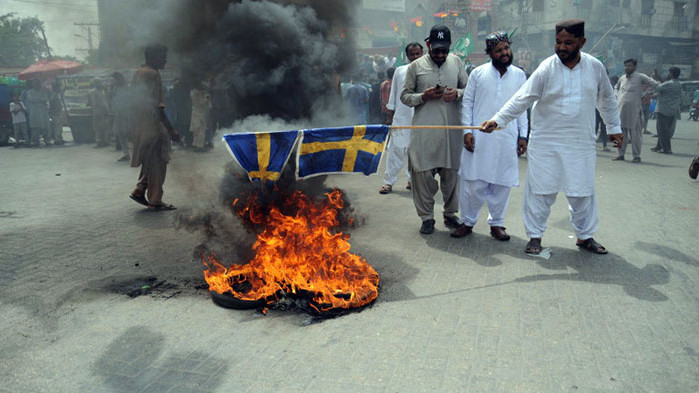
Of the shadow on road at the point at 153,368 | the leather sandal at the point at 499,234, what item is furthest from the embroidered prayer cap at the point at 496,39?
the shadow on road at the point at 153,368

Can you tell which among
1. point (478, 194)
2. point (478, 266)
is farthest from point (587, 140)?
point (478, 266)

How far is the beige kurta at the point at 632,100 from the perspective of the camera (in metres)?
11.3

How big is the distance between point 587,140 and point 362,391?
3.38 m

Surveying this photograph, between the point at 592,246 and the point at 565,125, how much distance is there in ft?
4.03

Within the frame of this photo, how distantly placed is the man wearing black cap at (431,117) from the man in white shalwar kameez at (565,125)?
845mm

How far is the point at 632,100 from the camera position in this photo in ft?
37.2

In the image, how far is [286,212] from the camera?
14.6 ft

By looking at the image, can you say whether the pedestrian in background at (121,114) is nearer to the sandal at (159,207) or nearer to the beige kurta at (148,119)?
the beige kurta at (148,119)

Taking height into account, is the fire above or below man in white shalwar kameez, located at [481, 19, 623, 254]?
below

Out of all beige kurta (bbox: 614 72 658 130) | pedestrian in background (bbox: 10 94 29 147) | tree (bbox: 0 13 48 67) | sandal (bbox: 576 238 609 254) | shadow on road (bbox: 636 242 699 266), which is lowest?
shadow on road (bbox: 636 242 699 266)

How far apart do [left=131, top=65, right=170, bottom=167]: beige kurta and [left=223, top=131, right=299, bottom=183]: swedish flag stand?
337cm

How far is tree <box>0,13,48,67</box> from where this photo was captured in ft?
126

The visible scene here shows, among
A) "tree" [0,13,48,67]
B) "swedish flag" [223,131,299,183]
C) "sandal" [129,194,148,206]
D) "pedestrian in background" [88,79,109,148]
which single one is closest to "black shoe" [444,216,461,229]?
"swedish flag" [223,131,299,183]

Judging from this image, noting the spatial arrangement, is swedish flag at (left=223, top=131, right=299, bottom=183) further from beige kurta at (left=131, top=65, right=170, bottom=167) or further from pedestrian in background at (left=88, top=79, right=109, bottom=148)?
pedestrian in background at (left=88, top=79, right=109, bottom=148)
